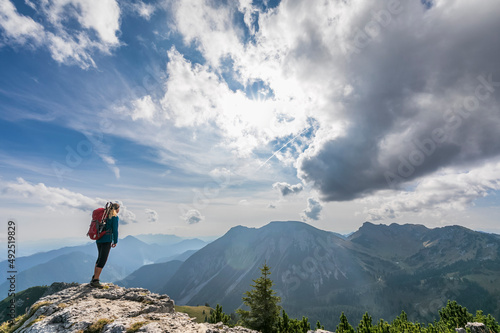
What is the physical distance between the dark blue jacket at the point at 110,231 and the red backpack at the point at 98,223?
23cm

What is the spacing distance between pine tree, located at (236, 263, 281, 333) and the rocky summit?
17756 millimetres

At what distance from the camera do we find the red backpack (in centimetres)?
1645

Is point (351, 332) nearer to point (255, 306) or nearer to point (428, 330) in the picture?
point (255, 306)

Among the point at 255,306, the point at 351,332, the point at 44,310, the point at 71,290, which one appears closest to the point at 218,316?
the point at 255,306

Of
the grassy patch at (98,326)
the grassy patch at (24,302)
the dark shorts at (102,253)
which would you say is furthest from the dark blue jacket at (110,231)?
the grassy patch at (24,302)

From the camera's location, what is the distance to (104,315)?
13.2m

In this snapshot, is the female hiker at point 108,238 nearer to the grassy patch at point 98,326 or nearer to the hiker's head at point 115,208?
the hiker's head at point 115,208

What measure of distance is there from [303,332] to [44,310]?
27.1 m

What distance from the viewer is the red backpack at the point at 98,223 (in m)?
16.5

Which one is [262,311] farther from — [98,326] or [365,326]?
[98,326]

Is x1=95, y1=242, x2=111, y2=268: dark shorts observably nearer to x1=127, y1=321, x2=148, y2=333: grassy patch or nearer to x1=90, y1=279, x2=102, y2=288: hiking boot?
x1=90, y1=279, x2=102, y2=288: hiking boot

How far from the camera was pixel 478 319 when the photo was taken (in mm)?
50062

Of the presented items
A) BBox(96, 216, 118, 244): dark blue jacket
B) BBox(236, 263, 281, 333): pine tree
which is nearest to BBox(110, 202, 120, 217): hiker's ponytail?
BBox(96, 216, 118, 244): dark blue jacket

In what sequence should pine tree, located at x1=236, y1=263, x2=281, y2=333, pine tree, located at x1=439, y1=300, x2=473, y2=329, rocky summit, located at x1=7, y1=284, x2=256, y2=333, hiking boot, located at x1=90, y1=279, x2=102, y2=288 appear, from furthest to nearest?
pine tree, located at x1=439, y1=300, x2=473, y2=329
pine tree, located at x1=236, y1=263, x2=281, y2=333
hiking boot, located at x1=90, y1=279, x2=102, y2=288
rocky summit, located at x1=7, y1=284, x2=256, y2=333
